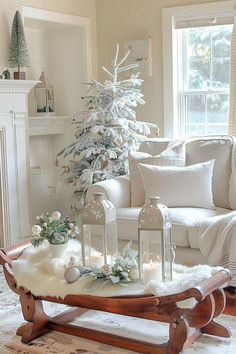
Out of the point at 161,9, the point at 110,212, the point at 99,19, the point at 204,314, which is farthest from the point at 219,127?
the point at 204,314

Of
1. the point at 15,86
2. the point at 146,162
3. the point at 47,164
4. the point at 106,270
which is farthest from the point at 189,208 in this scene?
the point at 47,164

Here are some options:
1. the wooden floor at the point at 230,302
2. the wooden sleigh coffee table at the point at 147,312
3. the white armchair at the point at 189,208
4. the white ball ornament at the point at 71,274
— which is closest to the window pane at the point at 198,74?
the white armchair at the point at 189,208

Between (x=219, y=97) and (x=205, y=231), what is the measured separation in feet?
6.54

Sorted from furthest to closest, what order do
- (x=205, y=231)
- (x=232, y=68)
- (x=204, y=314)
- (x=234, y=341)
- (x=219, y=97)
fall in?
(x=219, y=97) → (x=232, y=68) → (x=205, y=231) → (x=234, y=341) → (x=204, y=314)

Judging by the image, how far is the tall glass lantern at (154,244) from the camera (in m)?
2.81

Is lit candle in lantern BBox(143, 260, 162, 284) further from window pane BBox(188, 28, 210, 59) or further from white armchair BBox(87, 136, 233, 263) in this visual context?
window pane BBox(188, 28, 210, 59)

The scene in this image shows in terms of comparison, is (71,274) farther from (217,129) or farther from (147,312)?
(217,129)

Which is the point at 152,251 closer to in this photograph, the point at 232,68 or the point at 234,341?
the point at 234,341

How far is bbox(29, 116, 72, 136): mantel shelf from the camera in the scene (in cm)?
562

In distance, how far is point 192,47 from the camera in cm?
535

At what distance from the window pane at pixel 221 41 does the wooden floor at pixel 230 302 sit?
2.45 meters

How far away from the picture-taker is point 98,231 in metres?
3.07

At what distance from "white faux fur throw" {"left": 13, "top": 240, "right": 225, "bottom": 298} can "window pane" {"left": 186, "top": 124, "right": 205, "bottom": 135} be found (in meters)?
2.49

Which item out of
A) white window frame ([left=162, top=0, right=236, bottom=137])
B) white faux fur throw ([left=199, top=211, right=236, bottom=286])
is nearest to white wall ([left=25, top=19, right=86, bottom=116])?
white window frame ([left=162, top=0, right=236, bottom=137])
